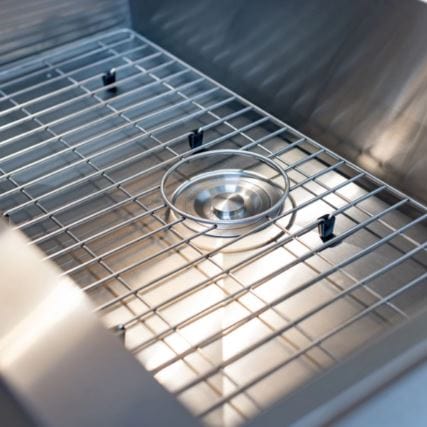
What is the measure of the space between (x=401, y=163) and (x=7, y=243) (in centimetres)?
46

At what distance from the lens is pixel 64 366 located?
0.53 m

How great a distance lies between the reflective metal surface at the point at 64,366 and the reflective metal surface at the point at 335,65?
456 millimetres

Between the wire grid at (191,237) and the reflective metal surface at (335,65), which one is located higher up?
the reflective metal surface at (335,65)

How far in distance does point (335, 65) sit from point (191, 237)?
0.92ft

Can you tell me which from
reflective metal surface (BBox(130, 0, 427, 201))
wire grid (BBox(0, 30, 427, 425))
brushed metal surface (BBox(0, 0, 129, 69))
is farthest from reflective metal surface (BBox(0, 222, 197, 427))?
brushed metal surface (BBox(0, 0, 129, 69))

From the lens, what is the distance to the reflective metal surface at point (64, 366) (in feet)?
1.65

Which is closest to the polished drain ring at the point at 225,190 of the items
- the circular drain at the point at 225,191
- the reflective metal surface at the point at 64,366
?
the circular drain at the point at 225,191

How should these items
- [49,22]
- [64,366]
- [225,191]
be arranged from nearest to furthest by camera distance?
[64,366]
[225,191]
[49,22]

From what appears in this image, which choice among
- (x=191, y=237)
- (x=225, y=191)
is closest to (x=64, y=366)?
(x=191, y=237)

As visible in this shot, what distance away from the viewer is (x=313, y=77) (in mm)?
997

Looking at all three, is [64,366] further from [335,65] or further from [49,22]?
[49,22]

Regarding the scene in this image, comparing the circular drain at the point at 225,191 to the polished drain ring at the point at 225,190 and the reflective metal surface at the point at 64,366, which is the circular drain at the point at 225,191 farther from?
the reflective metal surface at the point at 64,366

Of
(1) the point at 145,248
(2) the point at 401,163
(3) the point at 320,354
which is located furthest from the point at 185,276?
(2) the point at 401,163

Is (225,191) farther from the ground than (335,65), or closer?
closer
